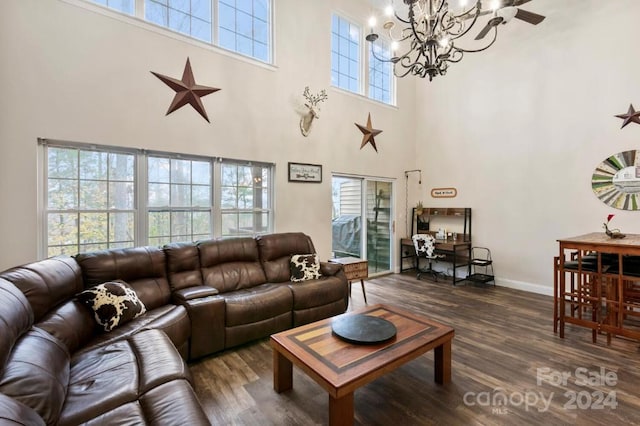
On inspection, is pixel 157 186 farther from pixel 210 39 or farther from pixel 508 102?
pixel 508 102

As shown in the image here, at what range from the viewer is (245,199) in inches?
167

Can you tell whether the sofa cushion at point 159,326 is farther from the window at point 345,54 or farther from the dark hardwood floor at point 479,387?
the window at point 345,54

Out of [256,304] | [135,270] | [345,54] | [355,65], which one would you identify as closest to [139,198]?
[135,270]

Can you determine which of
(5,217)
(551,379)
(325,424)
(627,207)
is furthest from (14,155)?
(627,207)

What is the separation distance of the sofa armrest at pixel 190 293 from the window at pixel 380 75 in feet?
15.3

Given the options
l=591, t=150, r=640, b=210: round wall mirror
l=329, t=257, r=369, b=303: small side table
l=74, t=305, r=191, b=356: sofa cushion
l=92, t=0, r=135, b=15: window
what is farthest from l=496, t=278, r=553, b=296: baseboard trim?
l=92, t=0, r=135, b=15: window

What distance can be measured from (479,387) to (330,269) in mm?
1987

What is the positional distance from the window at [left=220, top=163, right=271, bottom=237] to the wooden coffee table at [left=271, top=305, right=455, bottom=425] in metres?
2.26

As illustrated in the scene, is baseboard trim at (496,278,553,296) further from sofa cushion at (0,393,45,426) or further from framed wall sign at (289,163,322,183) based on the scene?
sofa cushion at (0,393,45,426)

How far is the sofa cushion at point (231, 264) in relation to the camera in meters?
3.30

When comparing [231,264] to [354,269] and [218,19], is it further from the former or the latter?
[218,19]

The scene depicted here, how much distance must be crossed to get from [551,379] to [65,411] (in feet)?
10.6

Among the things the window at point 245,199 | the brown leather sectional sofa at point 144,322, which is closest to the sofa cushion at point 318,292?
the brown leather sectional sofa at point 144,322

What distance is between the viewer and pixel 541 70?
4.64 meters
